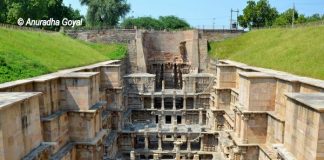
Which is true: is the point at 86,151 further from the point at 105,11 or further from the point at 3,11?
the point at 105,11

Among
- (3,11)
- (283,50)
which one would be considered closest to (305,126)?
(283,50)

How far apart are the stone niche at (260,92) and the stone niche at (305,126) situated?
22.4 feet

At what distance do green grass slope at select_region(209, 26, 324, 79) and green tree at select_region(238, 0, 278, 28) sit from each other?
14356 mm

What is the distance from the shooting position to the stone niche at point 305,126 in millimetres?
8078

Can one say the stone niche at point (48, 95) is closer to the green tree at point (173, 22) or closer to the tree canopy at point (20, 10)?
the tree canopy at point (20, 10)

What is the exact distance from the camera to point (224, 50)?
39.5m

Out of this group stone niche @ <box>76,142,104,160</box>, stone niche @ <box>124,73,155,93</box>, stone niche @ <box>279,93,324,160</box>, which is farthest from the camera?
stone niche @ <box>124,73,155,93</box>

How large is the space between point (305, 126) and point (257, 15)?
4919 cm

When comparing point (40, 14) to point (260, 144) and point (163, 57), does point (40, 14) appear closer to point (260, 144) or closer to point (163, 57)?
point (163, 57)

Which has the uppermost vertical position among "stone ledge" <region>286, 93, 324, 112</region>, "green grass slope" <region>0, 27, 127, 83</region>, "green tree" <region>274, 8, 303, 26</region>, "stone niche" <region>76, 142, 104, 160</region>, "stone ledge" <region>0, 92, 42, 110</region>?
"green tree" <region>274, 8, 303, 26</region>

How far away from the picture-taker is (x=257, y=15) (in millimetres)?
54656

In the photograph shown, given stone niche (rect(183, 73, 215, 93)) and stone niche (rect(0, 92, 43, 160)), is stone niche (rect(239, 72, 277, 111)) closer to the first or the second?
stone niche (rect(0, 92, 43, 160))

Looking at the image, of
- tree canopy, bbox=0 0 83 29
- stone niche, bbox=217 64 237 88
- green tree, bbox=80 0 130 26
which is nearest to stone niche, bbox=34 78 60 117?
stone niche, bbox=217 64 237 88

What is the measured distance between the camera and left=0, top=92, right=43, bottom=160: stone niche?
8.33 m
